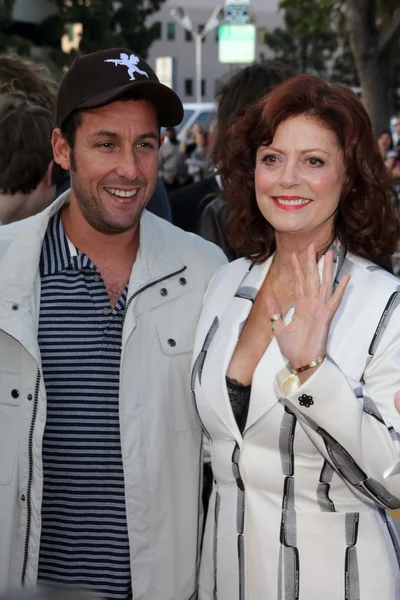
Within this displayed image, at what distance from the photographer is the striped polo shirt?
3.25 m

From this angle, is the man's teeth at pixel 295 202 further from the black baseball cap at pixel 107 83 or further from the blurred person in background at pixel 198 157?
the blurred person in background at pixel 198 157

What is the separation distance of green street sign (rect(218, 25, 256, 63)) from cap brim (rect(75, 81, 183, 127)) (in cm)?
2431

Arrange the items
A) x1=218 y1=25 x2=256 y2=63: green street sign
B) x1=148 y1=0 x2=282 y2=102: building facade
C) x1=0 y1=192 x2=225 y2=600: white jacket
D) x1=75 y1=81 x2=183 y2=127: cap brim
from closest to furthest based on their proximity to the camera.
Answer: x1=0 y1=192 x2=225 y2=600: white jacket < x1=75 y1=81 x2=183 y2=127: cap brim < x1=218 y1=25 x2=256 y2=63: green street sign < x1=148 y1=0 x2=282 y2=102: building facade

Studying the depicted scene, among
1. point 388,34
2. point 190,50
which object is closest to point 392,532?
point 388,34

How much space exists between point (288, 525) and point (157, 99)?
4.92 ft

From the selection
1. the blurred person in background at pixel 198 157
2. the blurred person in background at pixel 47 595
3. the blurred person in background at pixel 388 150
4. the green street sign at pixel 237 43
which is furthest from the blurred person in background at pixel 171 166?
the blurred person in background at pixel 47 595

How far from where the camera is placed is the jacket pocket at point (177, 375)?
11.1 ft

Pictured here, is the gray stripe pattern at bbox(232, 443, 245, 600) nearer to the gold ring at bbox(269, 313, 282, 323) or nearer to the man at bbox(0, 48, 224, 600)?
the man at bbox(0, 48, 224, 600)

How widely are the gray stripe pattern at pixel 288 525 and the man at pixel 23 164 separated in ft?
6.51

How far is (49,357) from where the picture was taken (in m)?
3.29

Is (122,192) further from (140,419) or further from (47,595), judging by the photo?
(47,595)

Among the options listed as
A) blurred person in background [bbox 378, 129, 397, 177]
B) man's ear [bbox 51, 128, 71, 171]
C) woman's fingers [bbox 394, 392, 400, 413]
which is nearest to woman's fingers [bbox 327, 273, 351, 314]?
woman's fingers [bbox 394, 392, 400, 413]

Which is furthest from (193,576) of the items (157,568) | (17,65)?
(17,65)

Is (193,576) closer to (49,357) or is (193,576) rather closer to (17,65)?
(49,357)
